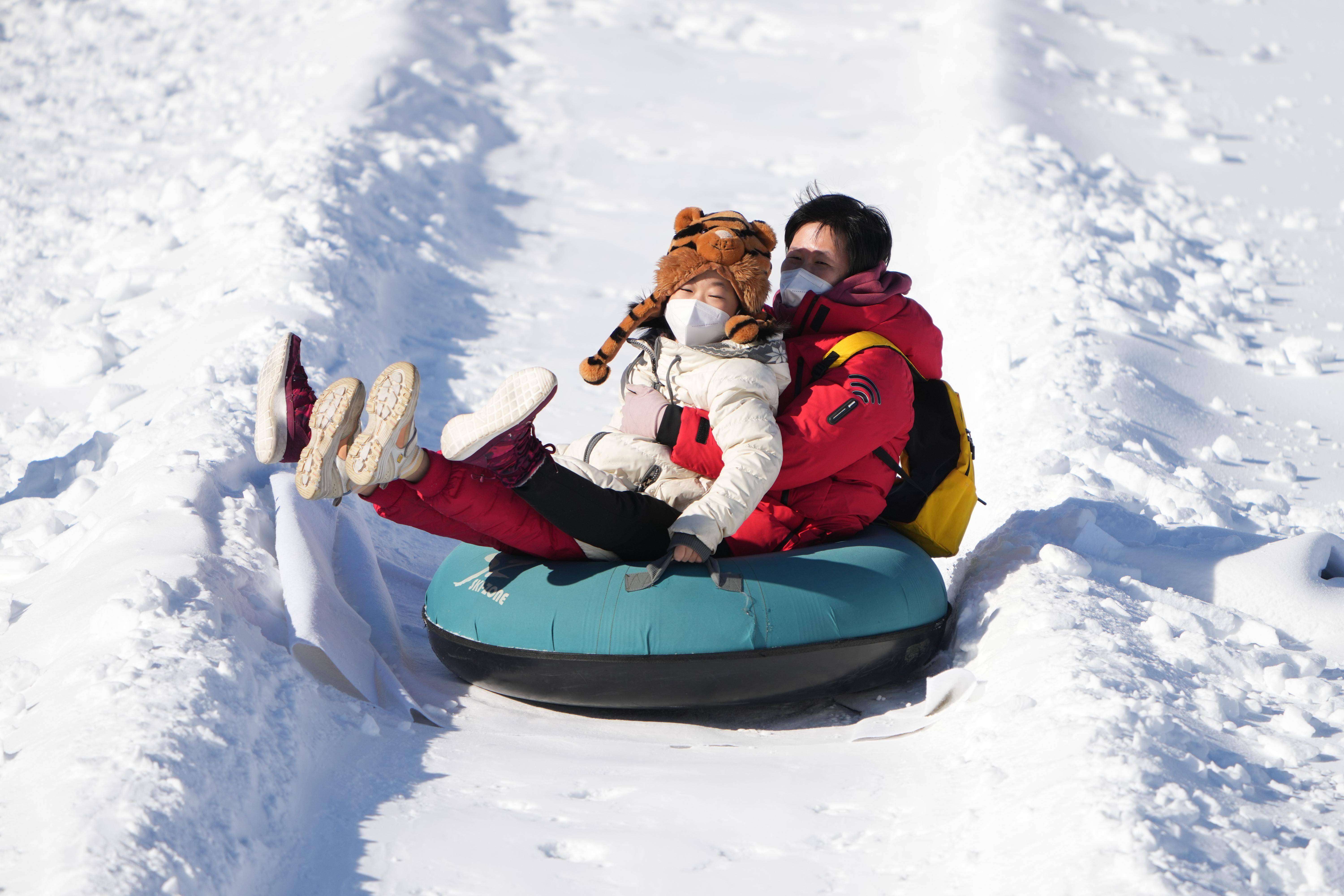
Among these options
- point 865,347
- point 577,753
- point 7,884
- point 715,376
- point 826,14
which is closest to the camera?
point 7,884

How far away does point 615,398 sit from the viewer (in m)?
6.03

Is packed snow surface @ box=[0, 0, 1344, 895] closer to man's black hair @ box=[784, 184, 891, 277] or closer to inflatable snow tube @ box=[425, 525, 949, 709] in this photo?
inflatable snow tube @ box=[425, 525, 949, 709]

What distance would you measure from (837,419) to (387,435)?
1214 mm

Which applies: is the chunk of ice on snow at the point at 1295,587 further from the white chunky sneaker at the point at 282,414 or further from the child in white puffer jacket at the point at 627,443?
the white chunky sneaker at the point at 282,414

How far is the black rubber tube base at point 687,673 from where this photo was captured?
300cm

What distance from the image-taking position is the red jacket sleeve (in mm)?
3182

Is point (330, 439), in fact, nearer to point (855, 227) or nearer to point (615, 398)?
point (855, 227)

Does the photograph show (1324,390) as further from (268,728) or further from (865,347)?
(268,728)

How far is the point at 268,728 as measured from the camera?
265cm

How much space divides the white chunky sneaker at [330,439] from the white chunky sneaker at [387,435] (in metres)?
0.04

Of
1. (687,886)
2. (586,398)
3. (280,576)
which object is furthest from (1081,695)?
(586,398)

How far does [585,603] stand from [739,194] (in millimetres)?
6092

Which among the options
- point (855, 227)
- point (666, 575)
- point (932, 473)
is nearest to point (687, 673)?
point (666, 575)

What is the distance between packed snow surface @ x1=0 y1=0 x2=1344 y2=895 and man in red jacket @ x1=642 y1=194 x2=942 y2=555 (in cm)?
51
